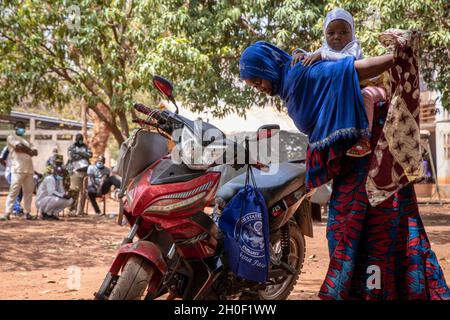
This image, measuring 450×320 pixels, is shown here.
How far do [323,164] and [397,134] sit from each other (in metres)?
0.38

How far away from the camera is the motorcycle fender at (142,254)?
3.51 m

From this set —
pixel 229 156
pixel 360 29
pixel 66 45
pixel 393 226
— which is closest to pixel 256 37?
pixel 360 29

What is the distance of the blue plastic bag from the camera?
13.0ft

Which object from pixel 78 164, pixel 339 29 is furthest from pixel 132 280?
pixel 78 164

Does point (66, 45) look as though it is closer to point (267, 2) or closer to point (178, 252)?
point (267, 2)

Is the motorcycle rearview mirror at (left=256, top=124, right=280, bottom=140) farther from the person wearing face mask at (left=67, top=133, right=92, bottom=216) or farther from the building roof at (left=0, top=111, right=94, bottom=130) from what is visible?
the building roof at (left=0, top=111, right=94, bottom=130)

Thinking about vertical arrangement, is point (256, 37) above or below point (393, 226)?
above

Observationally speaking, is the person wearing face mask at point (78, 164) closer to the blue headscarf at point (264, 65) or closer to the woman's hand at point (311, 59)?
the blue headscarf at point (264, 65)

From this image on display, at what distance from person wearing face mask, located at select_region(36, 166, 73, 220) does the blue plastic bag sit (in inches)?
344

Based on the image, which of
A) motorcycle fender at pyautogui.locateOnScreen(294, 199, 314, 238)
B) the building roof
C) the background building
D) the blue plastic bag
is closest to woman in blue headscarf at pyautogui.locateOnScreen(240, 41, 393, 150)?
the blue plastic bag

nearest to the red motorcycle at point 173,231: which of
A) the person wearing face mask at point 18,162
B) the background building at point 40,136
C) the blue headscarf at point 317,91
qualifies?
the blue headscarf at point 317,91

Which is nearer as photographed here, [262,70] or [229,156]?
[262,70]

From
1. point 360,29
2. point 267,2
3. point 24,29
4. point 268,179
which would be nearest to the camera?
point 268,179

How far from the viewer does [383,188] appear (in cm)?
312
